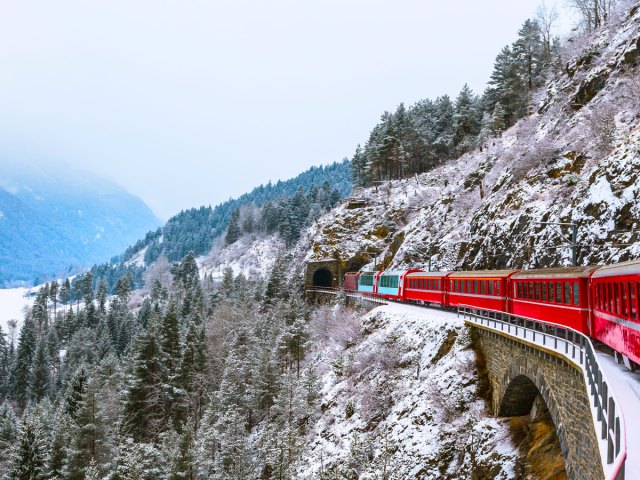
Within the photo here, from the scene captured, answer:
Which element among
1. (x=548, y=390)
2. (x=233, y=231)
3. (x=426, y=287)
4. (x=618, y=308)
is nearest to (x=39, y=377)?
(x=426, y=287)

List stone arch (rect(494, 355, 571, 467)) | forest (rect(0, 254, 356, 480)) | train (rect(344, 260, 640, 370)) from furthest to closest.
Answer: forest (rect(0, 254, 356, 480)) < stone arch (rect(494, 355, 571, 467)) < train (rect(344, 260, 640, 370))

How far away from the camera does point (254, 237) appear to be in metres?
177

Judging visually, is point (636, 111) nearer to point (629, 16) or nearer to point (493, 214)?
point (493, 214)

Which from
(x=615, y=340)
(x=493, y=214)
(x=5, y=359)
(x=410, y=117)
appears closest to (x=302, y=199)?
(x=410, y=117)

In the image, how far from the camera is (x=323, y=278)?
89750mm

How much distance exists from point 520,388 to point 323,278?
69733 mm

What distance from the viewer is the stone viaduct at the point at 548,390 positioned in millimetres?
12070

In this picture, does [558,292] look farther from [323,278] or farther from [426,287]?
[323,278]

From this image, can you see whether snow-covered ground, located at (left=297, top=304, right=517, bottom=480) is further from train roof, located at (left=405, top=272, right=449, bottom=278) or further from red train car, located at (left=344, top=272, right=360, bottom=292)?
red train car, located at (left=344, top=272, right=360, bottom=292)

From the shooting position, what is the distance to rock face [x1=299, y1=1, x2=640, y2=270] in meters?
26.6

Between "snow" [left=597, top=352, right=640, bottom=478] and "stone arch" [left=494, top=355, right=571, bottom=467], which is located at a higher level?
"snow" [left=597, top=352, right=640, bottom=478]

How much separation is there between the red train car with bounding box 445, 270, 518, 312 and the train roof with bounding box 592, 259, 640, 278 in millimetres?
9367

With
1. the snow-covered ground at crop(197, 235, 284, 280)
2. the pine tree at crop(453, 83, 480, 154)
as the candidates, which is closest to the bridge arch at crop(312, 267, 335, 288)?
the pine tree at crop(453, 83, 480, 154)

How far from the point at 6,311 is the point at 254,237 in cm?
9598
